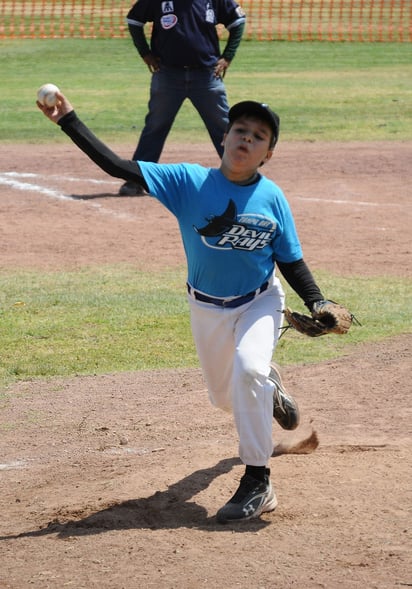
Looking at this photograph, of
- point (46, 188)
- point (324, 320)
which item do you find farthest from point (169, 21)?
point (324, 320)

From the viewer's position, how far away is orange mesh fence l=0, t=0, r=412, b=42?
29.8 metres

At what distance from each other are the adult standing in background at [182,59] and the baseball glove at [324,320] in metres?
7.27

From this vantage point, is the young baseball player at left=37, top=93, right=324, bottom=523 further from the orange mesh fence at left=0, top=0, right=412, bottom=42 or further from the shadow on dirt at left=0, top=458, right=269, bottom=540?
the orange mesh fence at left=0, top=0, right=412, bottom=42

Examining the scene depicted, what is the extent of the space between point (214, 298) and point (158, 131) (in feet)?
24.6

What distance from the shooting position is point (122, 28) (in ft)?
101

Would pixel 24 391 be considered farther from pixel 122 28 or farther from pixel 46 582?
pixel 122 28

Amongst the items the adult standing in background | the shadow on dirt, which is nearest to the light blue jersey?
the shadow on dirt

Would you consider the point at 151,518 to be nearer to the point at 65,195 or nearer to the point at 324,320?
the point at 324,320

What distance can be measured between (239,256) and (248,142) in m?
0.55

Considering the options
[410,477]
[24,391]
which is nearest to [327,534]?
[410,477]

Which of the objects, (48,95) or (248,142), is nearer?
(48,95)

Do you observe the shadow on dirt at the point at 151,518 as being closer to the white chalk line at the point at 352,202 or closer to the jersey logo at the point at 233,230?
the jersey logo at the point at 233,230

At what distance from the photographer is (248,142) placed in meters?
5.62

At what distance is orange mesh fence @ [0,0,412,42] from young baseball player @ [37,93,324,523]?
24.1m
